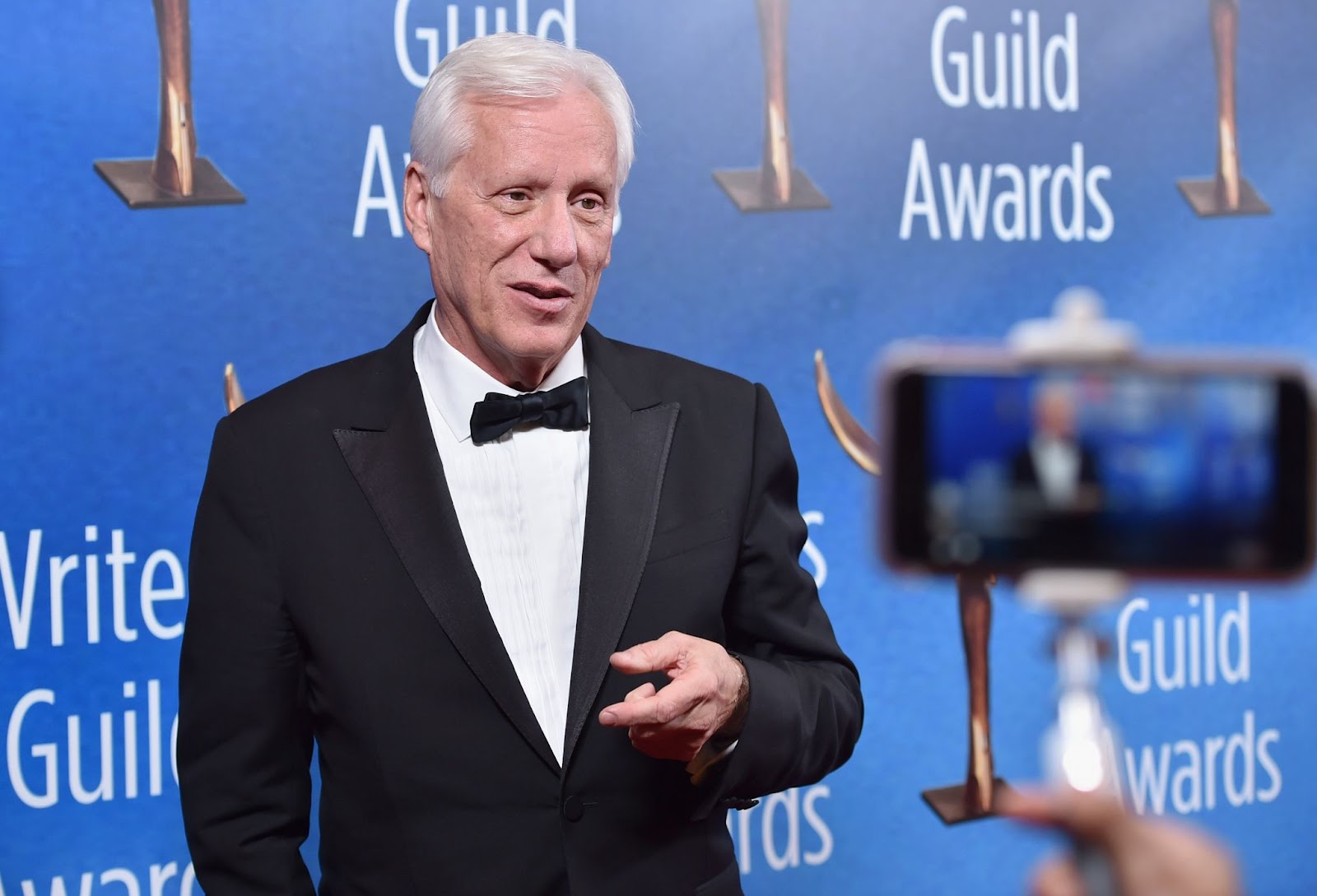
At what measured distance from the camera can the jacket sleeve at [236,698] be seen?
53.1 inches

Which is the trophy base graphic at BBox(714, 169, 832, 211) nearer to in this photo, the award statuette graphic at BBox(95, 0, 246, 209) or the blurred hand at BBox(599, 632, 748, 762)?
the award statuette graphic at BBox(95, 0, 246, 209)

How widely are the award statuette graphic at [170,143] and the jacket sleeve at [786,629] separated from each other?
100cm

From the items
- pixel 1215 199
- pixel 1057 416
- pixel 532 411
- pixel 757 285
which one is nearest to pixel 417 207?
pixel 532 411

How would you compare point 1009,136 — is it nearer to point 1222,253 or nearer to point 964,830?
point 1222,253

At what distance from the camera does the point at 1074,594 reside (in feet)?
1.51

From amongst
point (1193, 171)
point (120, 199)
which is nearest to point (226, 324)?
point (120, 199)

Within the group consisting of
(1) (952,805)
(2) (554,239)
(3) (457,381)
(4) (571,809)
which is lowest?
(1) (952,805)

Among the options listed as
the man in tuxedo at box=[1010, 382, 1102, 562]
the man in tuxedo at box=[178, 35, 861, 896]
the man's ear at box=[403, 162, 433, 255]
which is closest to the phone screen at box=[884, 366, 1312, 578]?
the man in tuxedo at box=[1010, 382, 1102, 562]

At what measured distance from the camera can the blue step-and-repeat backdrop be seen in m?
1.93

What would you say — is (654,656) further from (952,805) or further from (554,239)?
(952,805)

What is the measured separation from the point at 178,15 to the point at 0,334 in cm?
54

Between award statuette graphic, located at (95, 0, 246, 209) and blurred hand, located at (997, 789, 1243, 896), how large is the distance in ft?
6.00

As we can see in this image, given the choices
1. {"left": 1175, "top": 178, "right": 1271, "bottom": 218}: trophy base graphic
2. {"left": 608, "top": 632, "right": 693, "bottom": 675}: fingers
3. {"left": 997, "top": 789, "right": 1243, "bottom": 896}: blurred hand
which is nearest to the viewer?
{"left": 997, "top": 789, "right": 1243, "bottom": 896}: blurred hand

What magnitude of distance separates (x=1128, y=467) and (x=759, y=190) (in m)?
1.94
